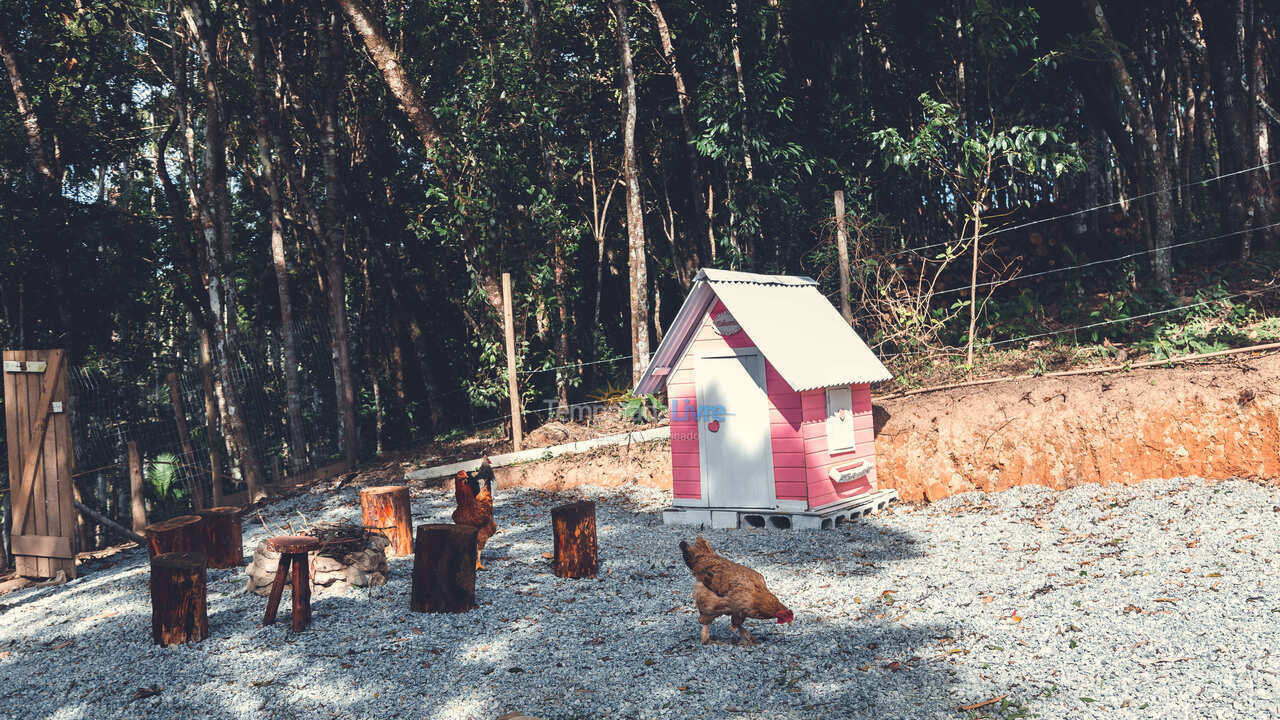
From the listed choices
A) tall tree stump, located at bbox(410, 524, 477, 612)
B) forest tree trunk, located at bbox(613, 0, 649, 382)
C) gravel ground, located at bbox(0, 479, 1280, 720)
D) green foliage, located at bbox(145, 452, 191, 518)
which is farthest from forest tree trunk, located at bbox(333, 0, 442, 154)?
tall tree stump, located at bbox(410, 524, 477, 612)

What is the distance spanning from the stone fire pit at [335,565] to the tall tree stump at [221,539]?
117 cm

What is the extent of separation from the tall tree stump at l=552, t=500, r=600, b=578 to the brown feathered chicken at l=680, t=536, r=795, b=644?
6.74ft

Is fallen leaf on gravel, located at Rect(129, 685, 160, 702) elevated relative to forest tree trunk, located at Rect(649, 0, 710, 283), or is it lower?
lower

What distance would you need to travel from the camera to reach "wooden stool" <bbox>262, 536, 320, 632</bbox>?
628cm

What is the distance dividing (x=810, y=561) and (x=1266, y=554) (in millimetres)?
3782

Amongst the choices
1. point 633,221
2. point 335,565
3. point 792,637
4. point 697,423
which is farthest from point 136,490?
point 792,637

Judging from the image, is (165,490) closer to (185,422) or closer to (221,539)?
(185,422)

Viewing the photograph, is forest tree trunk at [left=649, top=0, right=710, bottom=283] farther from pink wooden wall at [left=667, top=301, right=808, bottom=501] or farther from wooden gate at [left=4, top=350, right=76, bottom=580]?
wooden gate at [left=4, top=350, right=76, bottom=580]

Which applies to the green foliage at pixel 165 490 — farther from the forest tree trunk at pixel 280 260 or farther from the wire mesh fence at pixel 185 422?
the forest tree trunk at pixel 280 260

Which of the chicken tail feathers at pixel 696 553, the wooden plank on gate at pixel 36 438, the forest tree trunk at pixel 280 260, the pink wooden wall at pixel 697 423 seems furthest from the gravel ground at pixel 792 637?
the forest tree trunk at pixel 280 260

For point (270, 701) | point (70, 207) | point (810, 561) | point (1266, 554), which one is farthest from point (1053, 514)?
point (70, 207)

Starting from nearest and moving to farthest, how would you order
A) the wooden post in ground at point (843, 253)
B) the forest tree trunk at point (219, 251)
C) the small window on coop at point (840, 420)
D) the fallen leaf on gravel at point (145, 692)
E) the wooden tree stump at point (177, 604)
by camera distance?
the fallen leaf on gravel at point (145, 692) < the wooden tree stump at point (177, 604) < the small window on coop at point (840, 420) < the wooden post in ground at point (843, 253) < the forest tree trunk at point (219, 251)

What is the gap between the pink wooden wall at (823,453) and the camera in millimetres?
8805

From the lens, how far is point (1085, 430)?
9.57 metres
